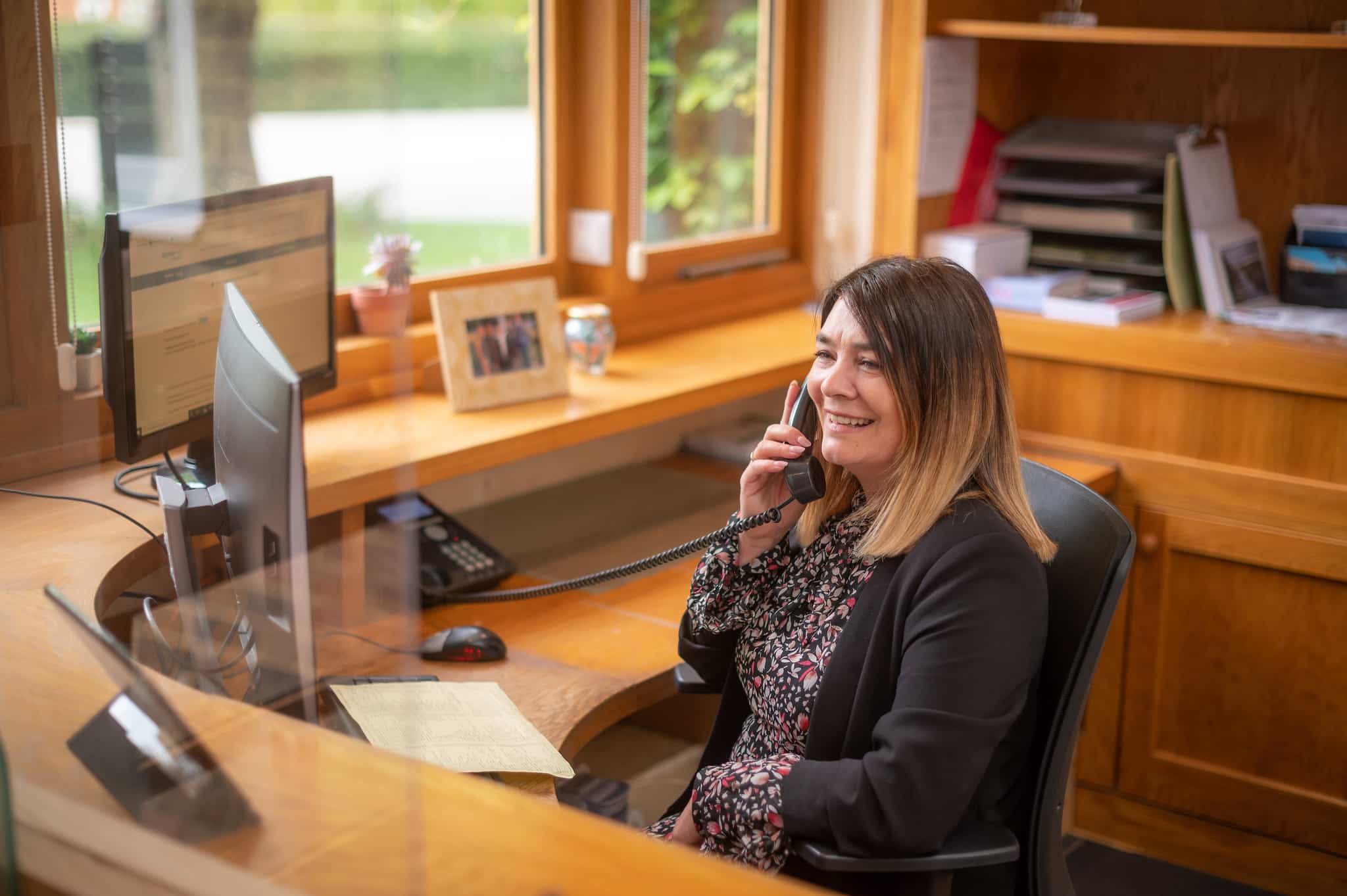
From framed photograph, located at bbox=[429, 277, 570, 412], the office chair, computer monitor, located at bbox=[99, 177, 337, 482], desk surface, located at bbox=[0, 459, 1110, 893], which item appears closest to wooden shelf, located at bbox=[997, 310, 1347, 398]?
framed photograph, located at bbox=[429, 277, 570, 412]

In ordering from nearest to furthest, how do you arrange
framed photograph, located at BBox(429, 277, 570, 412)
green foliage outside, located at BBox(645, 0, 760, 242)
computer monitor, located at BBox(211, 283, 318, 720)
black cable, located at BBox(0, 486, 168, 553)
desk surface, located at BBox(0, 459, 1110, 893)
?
desk surface, located at BBox(0, 459, 1110, 893)
computer monitor, located at BBox(211, 283, 318, 720)
black cable, located at BBox(0, 486, 168, 553)
framed photograph, located at BBox(429, 277, 570, 412)
green foliage outside, located at BBox(645, 0, 760, 242)

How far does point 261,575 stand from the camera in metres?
1.23

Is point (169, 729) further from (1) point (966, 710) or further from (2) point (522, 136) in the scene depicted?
(2) point (522, 136)

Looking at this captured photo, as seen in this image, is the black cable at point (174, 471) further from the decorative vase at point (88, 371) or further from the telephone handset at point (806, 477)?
the telephone handset at point (806, 477)

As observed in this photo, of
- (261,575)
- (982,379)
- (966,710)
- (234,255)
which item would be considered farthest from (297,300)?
(966,710)

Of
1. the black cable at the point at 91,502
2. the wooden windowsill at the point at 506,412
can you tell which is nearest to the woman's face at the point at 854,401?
the wooden windowsill at the point at 506,412

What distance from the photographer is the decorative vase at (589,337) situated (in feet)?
8.45

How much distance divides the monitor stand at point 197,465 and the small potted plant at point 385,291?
0.54 m

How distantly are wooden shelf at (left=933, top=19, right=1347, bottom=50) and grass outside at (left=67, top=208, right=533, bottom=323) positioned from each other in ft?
3.21

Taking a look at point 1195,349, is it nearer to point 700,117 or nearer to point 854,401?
point 700,117

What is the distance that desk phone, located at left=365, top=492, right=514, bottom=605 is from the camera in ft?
6.79

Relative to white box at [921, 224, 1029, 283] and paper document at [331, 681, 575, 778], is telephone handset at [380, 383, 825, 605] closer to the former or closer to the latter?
paper document at [331, 681, 575, 778]

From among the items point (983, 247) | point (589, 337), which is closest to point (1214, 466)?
point (983, 247)

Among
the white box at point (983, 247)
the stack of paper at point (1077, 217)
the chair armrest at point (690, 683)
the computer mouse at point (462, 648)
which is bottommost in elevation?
the chair armrest at point (690, 683)
